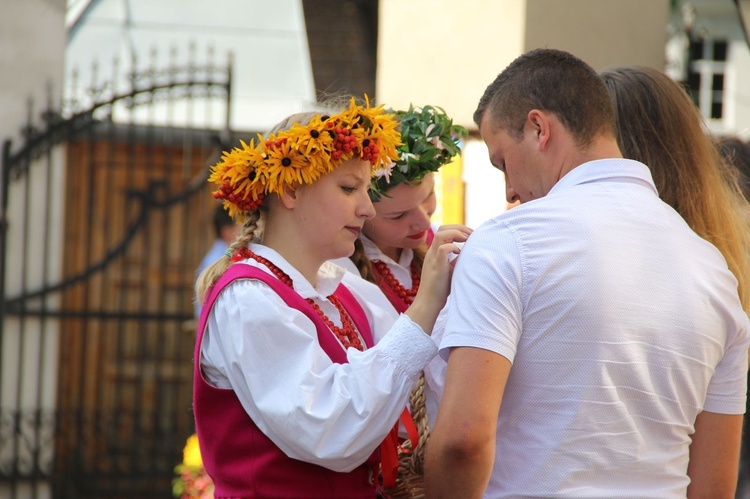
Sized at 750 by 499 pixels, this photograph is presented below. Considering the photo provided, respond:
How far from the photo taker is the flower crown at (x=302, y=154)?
6.84 ft

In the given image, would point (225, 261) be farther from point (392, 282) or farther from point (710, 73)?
point (710, 73)

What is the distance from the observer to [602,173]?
1.86 metres

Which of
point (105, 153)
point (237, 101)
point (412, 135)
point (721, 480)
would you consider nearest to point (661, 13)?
point (412, 135)

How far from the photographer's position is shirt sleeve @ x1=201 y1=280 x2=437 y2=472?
1866mm

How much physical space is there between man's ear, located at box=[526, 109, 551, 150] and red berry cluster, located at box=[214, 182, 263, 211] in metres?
0.64

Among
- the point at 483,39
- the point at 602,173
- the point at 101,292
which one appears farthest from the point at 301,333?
the point at 101,292

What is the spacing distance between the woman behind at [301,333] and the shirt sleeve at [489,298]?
0.18 metres

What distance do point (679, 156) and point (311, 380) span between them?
1.05 m

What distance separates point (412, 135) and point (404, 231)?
262 millimetres

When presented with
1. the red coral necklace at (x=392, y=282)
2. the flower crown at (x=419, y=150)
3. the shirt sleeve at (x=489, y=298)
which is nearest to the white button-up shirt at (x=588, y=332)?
the shirt sleeve at (x=489, y=298)

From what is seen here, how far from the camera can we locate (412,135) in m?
2.61

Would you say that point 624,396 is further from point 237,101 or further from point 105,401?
point 237,101

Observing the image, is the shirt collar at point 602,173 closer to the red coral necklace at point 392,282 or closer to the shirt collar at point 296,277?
the shirt collar at point 296,277

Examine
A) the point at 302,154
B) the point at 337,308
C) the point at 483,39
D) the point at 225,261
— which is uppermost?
the point at 483,39
